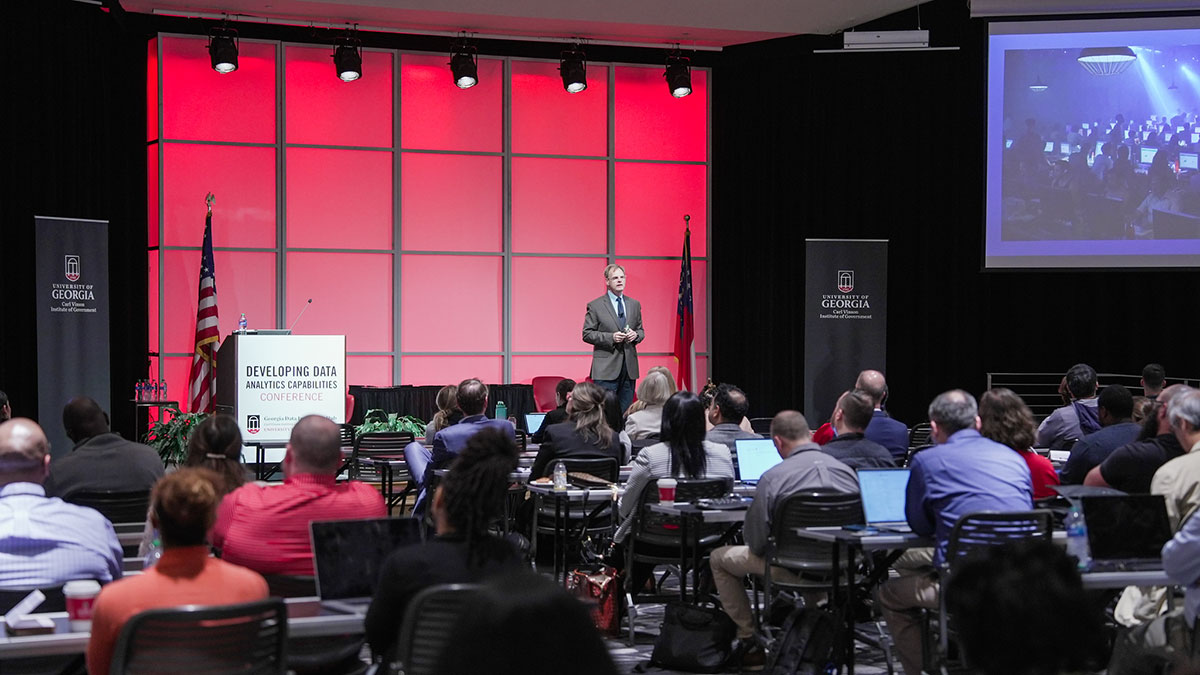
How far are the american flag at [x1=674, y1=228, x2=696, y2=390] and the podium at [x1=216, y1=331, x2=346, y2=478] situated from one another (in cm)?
474

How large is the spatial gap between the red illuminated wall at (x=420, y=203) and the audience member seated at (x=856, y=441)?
791cm

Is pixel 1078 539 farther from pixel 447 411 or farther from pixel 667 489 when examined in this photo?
pixel 447 411

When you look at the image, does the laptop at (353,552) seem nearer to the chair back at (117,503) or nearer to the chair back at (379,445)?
the chair back at (117,503)

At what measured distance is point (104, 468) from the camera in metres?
5.05

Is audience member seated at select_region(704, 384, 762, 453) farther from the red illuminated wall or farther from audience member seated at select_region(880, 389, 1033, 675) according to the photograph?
the red illuminated wall

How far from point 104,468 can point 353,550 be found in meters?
2.07

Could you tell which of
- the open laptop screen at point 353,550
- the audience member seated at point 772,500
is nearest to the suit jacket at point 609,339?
the audience member seated at point 772,500

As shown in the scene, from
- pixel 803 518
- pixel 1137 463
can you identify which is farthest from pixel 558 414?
→ pixel 1137 463

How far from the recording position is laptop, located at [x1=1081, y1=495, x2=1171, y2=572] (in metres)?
4.27

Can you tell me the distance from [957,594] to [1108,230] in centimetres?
1106

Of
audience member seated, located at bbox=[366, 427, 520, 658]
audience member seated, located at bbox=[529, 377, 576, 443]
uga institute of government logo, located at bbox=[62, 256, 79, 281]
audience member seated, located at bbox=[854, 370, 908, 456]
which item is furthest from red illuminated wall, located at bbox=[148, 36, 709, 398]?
audience member seated, located at bbox=[366, 427, 520, 658]

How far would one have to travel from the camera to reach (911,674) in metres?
4.94

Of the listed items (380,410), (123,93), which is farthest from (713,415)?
(123,93)

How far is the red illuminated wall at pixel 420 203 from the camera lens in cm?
1257
